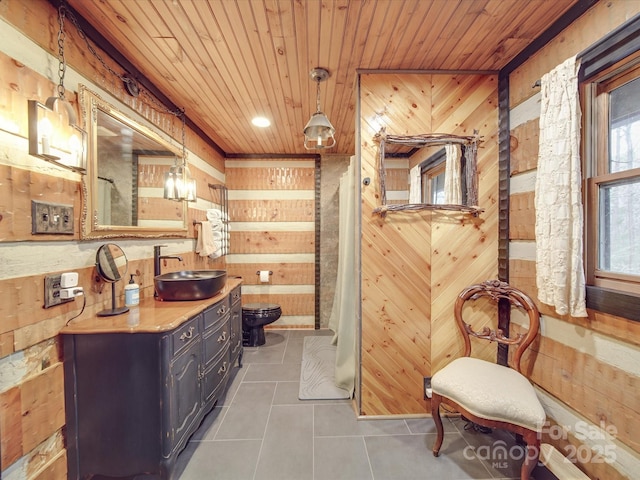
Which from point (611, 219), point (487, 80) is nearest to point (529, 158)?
point (611, 219)

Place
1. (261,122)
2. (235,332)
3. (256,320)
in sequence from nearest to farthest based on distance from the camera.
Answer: (235,332) < (261,122) < (256,320)

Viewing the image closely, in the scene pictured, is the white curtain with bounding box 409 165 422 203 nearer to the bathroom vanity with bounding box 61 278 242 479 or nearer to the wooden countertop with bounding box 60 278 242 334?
the wooden countertop with bounding box 60 278 242 334

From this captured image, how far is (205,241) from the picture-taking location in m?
2.70

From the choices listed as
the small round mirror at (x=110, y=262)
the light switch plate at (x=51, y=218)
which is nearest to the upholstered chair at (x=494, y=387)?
the small round mirror at (x=110, y=262)

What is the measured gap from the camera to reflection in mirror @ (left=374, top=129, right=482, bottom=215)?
1.79m

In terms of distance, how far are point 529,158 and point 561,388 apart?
1362mm

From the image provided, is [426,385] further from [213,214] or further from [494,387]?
[213,214]

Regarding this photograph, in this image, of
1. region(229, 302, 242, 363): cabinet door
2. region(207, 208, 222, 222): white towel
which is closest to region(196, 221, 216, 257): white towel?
region(207, 208, 222, 222): white towel

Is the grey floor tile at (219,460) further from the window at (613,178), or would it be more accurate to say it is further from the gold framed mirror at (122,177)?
the window at (613,178)

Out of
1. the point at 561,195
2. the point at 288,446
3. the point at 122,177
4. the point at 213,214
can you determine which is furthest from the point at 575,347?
the point at 213,214

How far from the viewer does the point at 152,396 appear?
128cm

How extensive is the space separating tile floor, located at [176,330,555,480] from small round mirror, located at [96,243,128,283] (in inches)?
46.7

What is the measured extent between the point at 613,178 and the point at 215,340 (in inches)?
99.1

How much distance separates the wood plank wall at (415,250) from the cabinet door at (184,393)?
3.72 ft
